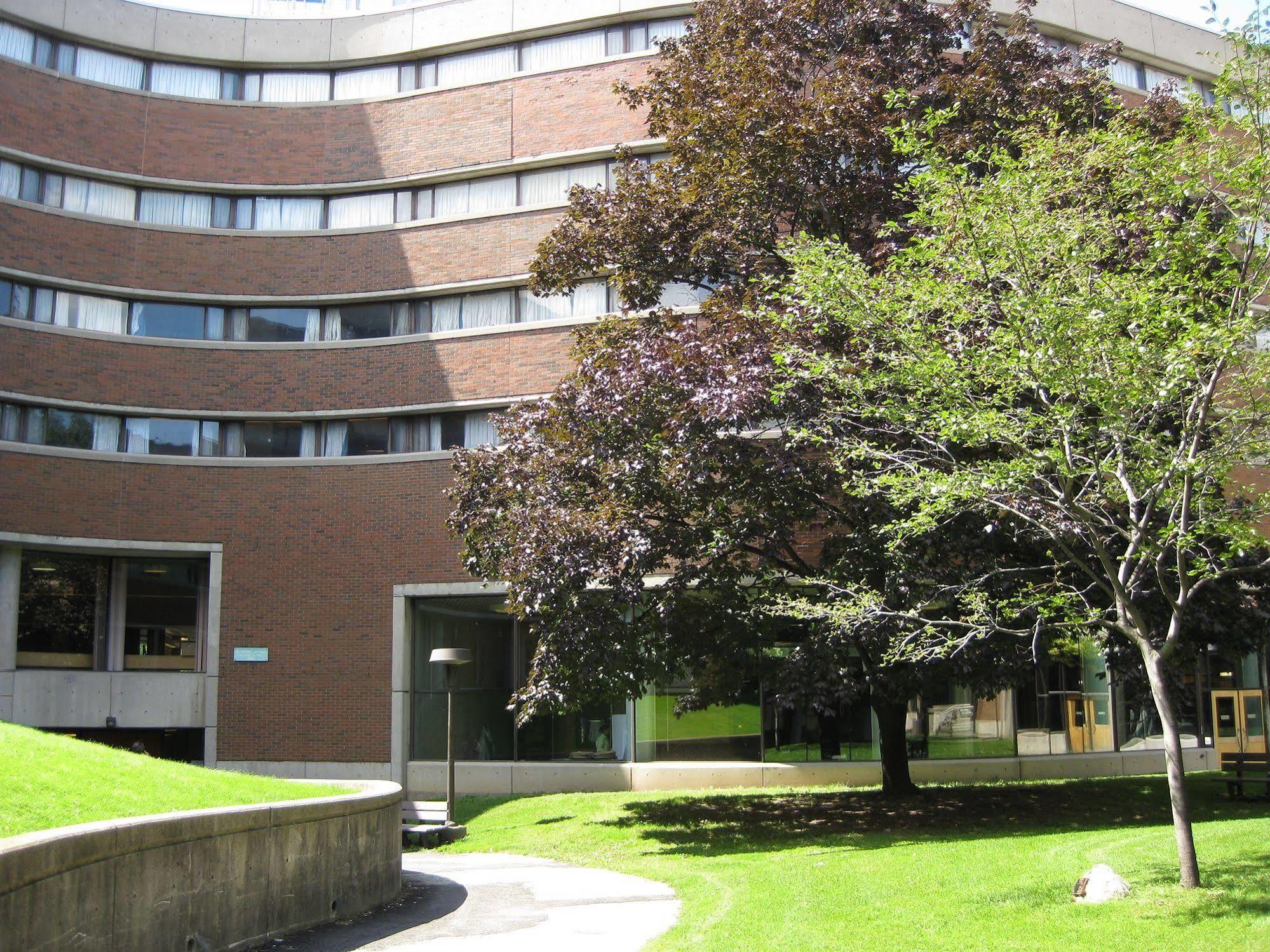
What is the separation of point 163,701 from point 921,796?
15.8 metres

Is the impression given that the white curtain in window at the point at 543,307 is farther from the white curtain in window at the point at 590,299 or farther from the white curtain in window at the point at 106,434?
the white curtain in window at the point at 106,434

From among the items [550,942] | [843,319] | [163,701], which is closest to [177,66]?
[163,701]

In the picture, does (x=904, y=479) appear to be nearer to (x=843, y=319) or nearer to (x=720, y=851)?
(x=843, y=319)

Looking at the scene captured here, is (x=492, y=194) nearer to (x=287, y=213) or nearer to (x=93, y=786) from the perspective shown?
(x=287, y=213)

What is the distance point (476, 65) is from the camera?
89.7 feet

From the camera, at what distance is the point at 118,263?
26.4 metres

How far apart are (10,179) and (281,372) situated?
679 centimetres

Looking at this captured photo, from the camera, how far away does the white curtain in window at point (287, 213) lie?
2717cm

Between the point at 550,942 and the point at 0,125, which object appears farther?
the point at 0,125

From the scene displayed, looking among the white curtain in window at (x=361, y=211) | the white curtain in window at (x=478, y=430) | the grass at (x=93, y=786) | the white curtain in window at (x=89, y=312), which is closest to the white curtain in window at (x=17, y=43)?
the white curtain in window at (x=89, y=312)

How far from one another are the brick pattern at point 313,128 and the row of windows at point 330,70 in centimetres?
44

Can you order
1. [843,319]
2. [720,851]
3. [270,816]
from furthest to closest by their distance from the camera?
[720,851]
[843,319]
[270,816]

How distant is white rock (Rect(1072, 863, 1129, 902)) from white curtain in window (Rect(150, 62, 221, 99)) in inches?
980

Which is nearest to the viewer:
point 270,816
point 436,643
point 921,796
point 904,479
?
point 270,816
